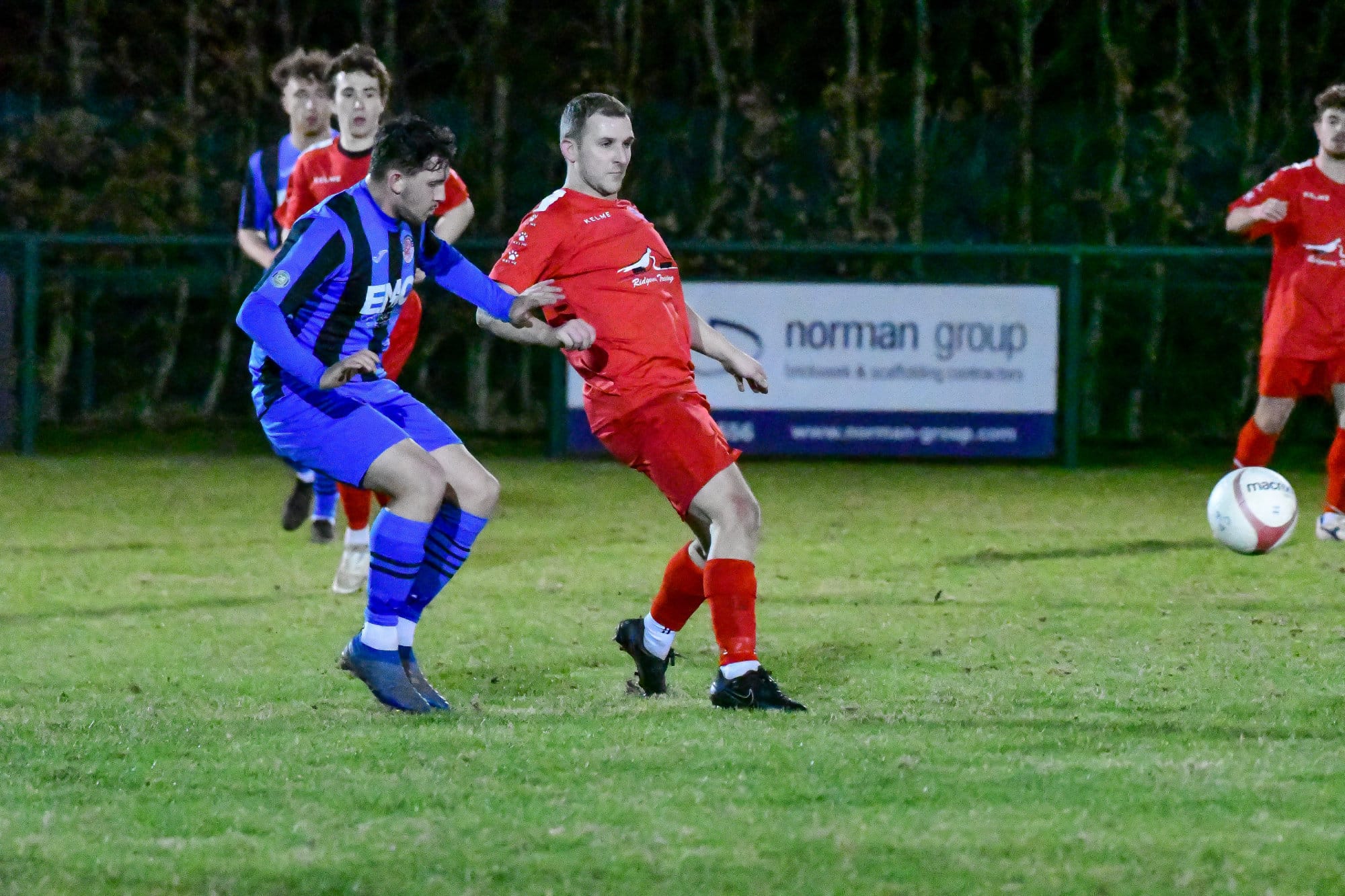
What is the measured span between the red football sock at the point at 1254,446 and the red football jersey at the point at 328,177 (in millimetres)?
4088

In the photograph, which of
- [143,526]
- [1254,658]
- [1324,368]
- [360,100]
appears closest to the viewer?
[1254,658]

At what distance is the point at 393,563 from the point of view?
5496 millimetres

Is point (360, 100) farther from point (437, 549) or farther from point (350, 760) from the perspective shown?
point (350, 760)

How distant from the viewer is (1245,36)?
57.1 ft

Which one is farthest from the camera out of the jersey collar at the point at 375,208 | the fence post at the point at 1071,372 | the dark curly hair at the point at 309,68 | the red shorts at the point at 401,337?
the fence post at the point at 1071,372

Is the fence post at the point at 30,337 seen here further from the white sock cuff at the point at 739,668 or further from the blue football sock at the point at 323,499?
the white sock cuff at the point at 739,668

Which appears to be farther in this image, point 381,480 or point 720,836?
point 381,480

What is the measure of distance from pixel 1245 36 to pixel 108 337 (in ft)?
33.8

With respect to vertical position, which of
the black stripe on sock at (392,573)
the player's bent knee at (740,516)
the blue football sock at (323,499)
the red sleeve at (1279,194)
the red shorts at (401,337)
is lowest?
the blue football sock at (323,499)

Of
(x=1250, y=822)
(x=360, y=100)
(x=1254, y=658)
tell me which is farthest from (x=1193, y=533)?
(x=1250, y=822)

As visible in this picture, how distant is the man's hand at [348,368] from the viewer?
5.28 m

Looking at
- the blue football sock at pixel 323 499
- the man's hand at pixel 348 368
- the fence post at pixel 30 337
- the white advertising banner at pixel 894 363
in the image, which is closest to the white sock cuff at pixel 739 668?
the man's hand at pixel 348 368

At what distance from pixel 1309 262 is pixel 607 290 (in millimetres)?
5057

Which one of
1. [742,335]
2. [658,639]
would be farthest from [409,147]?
[742,335]
